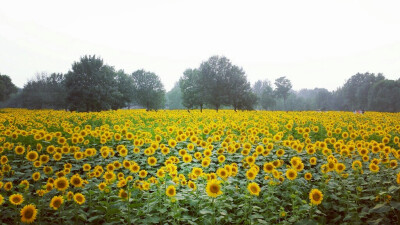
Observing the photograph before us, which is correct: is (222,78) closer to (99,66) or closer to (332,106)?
(99,66)

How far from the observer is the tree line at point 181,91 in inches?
1438

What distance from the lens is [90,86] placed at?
1519 inches

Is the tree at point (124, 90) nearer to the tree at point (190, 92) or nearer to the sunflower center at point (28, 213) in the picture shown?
the tree at point (190, 92)

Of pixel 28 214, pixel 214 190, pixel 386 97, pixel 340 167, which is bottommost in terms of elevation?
pixel 28 214

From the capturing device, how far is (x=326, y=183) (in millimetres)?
4707

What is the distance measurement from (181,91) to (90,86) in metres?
25.0

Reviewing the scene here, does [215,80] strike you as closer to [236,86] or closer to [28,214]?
[236,86]

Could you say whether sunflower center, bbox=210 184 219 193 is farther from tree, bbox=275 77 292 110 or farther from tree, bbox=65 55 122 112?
tree, bbox=275 77 292 110

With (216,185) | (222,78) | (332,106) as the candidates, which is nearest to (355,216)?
(216,185)

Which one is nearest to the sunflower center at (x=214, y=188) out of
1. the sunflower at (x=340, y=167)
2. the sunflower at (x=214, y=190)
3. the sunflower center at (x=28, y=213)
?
the sunflower at (x=214, y=190)

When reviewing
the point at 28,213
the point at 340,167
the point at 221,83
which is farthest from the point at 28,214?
the point at 221,83

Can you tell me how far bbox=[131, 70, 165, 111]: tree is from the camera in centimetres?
5697

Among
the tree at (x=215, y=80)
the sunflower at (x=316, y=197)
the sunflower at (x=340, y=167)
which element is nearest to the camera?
the sunflower at (x=316, y=197)

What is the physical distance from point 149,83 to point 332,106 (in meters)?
72.6
